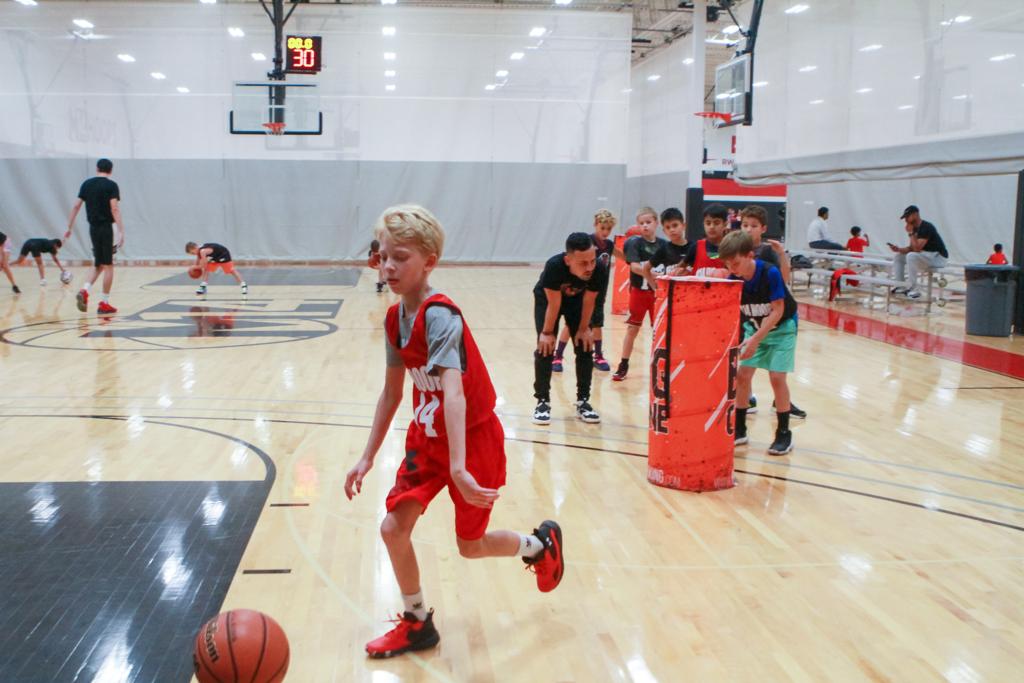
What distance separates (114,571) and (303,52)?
1490cm

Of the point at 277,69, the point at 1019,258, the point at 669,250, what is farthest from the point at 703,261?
the point at 277,69

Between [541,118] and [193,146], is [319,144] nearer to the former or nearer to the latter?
[193,146]

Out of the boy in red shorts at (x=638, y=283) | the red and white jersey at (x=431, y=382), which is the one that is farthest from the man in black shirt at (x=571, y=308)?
the red and white jersey at (x=431, y=382)

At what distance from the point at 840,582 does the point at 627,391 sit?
413 centimetres

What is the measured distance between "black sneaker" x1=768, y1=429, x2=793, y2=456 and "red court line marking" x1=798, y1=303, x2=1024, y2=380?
3.98m

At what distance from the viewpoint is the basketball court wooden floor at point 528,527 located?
3238 millimetres

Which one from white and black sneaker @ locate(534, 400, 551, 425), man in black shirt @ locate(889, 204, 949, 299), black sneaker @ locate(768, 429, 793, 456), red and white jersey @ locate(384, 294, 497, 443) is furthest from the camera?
man in black shirt @ locate(889, 204, 949, 299)

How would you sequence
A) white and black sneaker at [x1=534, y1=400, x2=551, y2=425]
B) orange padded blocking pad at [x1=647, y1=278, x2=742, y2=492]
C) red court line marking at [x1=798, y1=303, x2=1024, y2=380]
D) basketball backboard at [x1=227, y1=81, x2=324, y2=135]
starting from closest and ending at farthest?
orange padded blocking pad at [x1=647, y1=278, x2=742, y2=492]
white and black sneaker at [x1=534, y1=400, x2=551, y2=425]
red court line marking at [x1=798, y1=303, x2=1024, y2=380]
basketball backboard at [x1=227, y1=81, x2=324, y2=135]

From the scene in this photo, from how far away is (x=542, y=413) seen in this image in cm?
675

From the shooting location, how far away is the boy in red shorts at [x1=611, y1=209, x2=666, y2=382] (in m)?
7.91

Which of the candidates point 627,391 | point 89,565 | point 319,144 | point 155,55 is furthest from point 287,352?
point 155,55

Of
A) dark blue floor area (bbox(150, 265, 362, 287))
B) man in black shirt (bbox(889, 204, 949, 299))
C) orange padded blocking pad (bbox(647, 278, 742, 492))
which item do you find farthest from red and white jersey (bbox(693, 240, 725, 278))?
dark blue floor area (bbox(150, 265, 362, 287))

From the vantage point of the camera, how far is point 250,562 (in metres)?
4.01

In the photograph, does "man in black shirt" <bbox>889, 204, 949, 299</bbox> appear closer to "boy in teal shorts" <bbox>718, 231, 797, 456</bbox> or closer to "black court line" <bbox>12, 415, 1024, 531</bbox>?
"boy in teal shorts" <bbox>718, 231, 797, 456</bbox>
